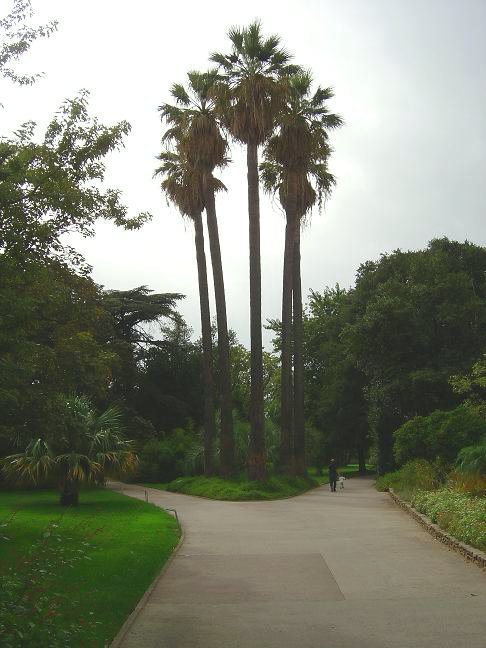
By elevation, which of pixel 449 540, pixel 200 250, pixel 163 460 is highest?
pixel 200 250

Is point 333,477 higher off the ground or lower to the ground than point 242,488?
higher

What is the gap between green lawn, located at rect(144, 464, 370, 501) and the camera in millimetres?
27542

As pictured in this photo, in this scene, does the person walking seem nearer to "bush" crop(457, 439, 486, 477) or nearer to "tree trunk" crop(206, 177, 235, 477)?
"tree trunk" crop(206, 177, 235, 477)

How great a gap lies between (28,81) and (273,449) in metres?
33.2

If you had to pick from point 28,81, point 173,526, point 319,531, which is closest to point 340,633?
point 28,81

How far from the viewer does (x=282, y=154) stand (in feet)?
109

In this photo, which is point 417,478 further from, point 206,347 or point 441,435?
point 206,347

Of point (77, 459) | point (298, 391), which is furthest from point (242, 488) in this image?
point (298, 391)

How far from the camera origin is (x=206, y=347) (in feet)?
116

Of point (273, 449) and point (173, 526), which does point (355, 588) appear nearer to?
point (173, 526)

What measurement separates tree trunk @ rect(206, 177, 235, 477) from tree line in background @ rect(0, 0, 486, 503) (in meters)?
0.08

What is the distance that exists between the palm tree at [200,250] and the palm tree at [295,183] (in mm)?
3672

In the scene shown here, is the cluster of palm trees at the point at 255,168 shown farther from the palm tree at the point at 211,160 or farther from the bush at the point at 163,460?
the bush at the point at 163,460

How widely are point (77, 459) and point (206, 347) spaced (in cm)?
1300
